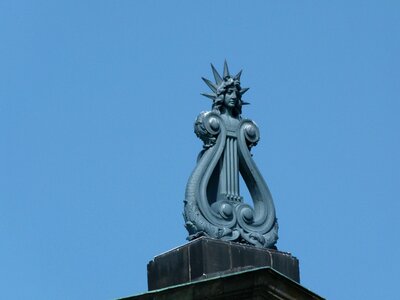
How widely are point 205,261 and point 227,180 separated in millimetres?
1987

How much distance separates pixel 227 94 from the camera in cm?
2984

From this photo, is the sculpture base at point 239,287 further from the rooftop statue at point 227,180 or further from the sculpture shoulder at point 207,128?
the sculpture shoulder at point 207,128

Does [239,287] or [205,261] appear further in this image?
[205,261]

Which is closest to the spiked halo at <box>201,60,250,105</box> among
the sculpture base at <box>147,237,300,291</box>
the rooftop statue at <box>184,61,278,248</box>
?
the rooftop statue at <box>184,61,278,248</box>

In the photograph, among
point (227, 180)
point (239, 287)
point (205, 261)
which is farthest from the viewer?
point (227, 180)

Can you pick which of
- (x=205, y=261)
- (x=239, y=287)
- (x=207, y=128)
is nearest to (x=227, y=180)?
(x=207, y=128)

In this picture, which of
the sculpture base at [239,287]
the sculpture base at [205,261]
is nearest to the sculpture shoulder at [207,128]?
the sculpture base at [205,261]

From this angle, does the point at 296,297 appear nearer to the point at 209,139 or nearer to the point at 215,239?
the point at 215,239

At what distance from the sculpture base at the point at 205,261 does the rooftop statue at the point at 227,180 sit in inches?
10.1

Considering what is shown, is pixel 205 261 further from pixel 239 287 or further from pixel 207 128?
pixel 207 128

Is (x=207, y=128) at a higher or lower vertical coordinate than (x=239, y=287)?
higher

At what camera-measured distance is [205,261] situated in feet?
90.9

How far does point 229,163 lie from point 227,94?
56.1 inches

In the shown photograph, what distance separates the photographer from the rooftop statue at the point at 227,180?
28406 millimetres
